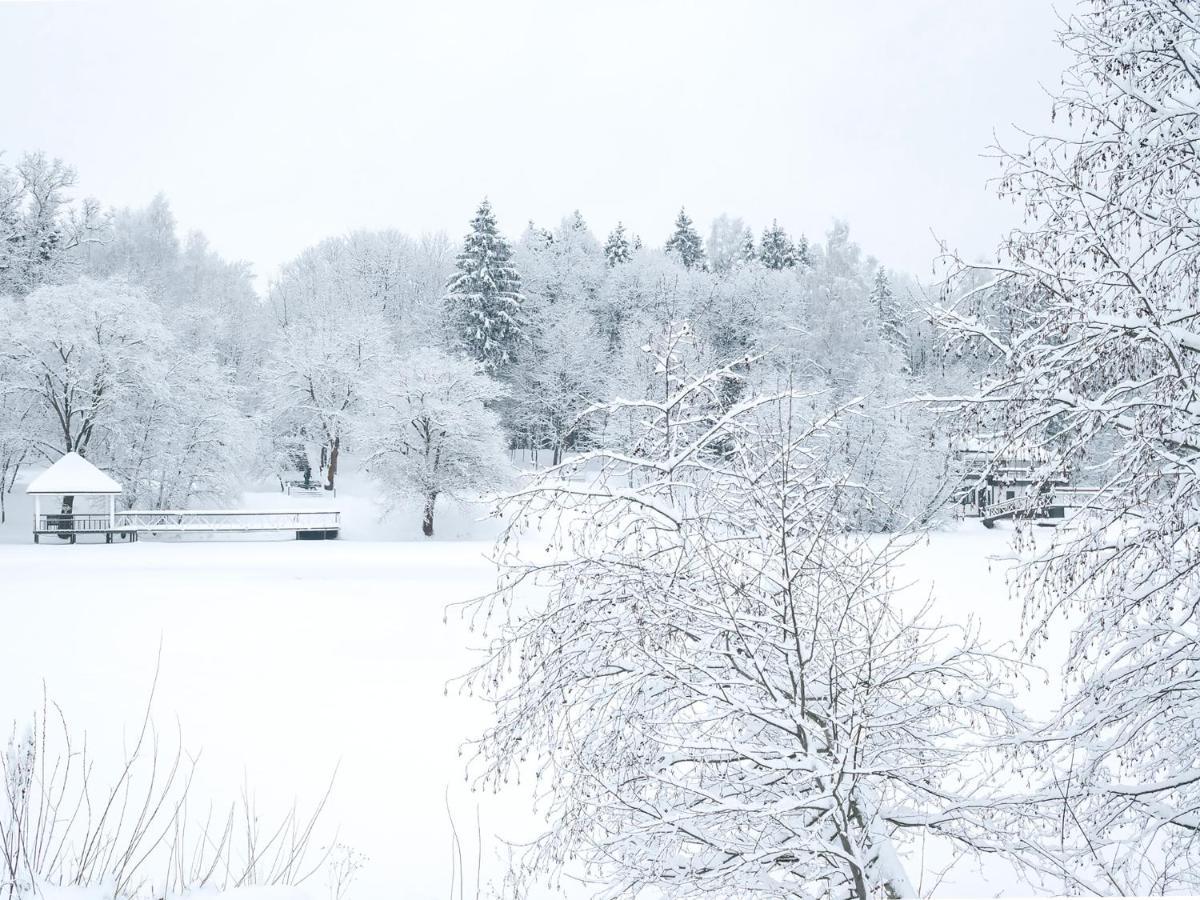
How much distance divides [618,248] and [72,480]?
32589 mm

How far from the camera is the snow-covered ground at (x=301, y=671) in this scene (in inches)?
292

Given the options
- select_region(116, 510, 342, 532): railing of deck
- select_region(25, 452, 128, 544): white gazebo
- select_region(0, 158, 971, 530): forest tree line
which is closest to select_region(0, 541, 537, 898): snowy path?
select_region(25, 452, 128, 544): white gazebo

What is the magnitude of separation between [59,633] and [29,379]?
19.3 m

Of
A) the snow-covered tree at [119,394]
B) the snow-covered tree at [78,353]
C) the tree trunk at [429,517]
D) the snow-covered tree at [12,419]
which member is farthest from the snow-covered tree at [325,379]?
the snow-covered tree at [12,419]

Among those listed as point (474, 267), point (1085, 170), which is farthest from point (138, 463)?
point (1085, 170)

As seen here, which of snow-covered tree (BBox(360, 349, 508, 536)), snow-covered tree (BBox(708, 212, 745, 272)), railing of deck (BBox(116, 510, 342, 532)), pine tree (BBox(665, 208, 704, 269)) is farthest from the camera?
snow-covered tree (BBox(708, 212, 745, 272))

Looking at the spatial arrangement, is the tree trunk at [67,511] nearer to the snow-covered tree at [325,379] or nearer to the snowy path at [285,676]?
the snowy path at [285,676]

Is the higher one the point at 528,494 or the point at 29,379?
the point at 29,379

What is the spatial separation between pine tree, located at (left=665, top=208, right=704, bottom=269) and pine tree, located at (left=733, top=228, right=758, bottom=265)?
2564 mm

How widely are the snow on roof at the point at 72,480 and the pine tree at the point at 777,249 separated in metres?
39.1

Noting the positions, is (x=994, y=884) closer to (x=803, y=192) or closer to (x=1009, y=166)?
(x=1009, y=166)

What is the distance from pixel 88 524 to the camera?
27719mm

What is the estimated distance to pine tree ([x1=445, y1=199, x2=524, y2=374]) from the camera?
3731 centimetres

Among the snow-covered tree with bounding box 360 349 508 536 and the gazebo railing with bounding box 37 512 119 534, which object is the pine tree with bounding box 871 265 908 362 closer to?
the snow-covered tree with bounding box 360 349 508 536
